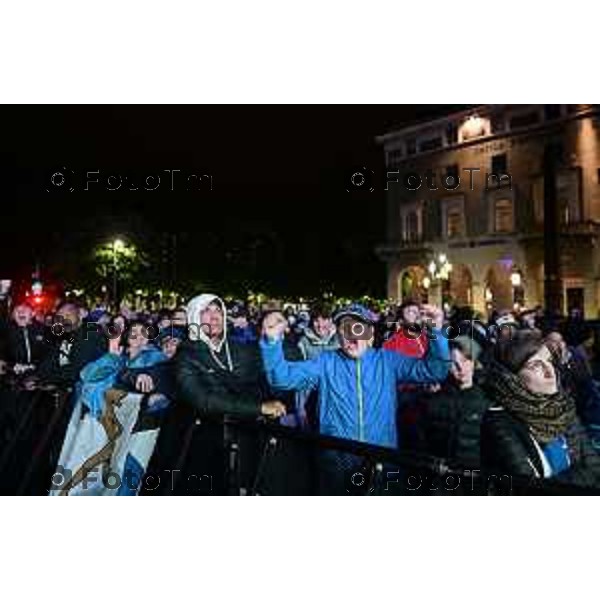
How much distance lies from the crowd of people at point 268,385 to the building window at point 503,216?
21.6 inches

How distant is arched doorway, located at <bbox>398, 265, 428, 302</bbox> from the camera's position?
5402 mm

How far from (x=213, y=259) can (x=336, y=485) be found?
70.6 inches

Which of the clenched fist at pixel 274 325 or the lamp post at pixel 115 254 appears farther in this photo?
the lamp post at pixel 115 254

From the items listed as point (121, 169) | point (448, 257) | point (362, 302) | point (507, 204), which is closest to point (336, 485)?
point (362, 302)

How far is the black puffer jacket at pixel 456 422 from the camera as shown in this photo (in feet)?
15.5

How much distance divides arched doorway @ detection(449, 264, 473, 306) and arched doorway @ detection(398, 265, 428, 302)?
0.17 m

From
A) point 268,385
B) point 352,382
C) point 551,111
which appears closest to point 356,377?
point 352,382

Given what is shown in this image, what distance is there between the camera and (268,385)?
16.6 feet

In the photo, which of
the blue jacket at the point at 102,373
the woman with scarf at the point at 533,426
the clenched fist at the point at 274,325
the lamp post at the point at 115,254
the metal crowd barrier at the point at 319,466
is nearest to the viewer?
the metal crowd barrier at the point at 319,466

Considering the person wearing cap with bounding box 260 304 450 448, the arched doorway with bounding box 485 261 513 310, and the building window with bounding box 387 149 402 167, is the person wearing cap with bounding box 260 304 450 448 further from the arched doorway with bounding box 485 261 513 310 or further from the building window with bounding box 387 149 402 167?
the building window with bounding box 387 149 402 167

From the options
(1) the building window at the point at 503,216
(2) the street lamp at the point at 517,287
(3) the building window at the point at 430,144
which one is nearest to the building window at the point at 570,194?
(1) the building window at the point at 503,216

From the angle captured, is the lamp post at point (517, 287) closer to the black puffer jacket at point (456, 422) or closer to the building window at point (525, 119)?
the black puffer jacket at point (456, 422)

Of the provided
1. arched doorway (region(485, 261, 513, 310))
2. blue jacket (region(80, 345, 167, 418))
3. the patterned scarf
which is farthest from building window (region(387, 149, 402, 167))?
blue jacket (region(80, 345, 167, 418))

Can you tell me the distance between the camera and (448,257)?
5477mm
